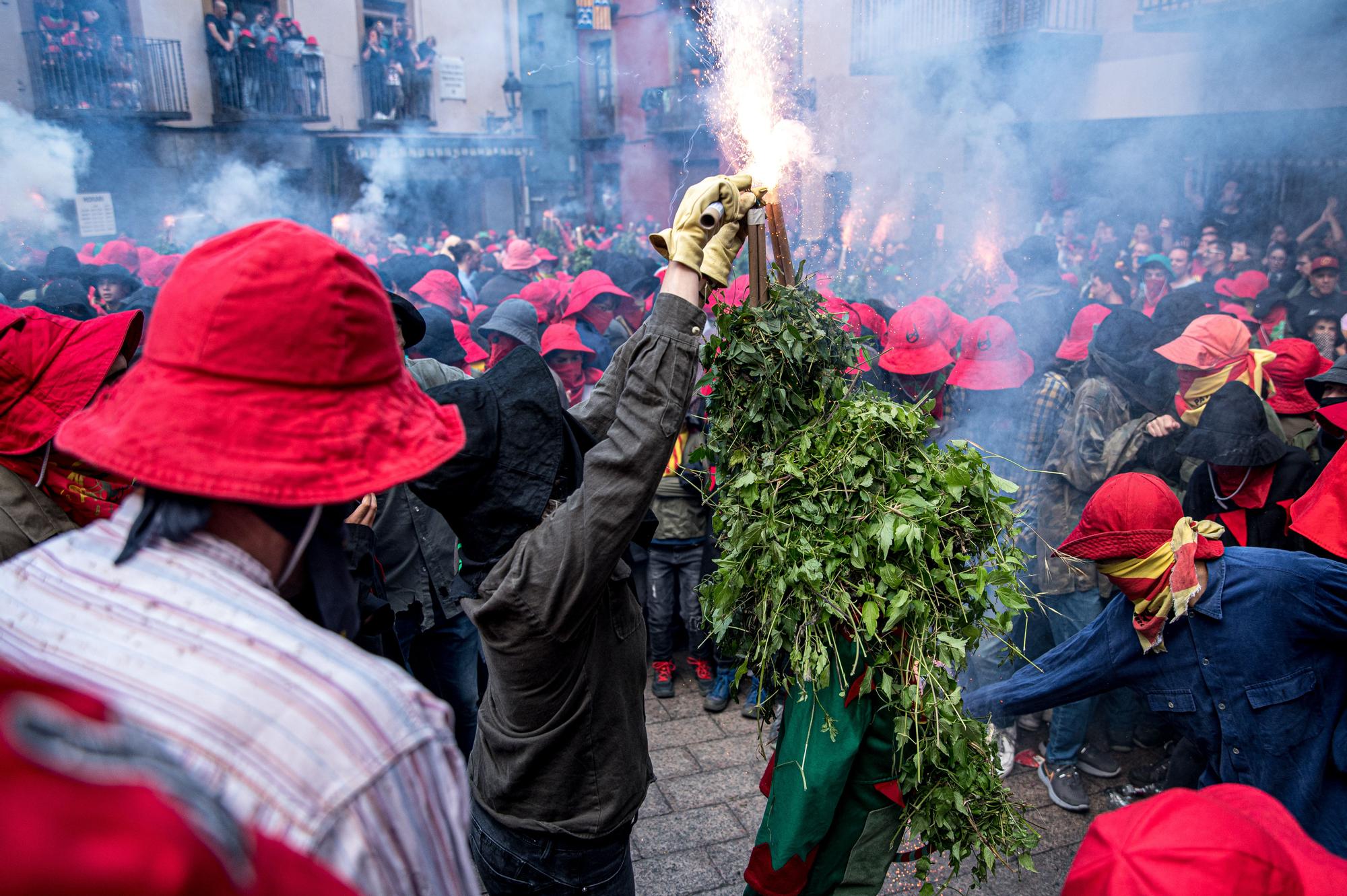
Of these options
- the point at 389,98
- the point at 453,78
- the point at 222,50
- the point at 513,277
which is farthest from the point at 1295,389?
the point at 453,78

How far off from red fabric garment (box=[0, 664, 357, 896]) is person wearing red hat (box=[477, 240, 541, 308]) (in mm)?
7467

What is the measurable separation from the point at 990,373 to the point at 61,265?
32.8ft

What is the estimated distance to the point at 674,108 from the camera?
2908 centimetres

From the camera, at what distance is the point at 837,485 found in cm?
242

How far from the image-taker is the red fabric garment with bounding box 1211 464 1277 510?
4121mm

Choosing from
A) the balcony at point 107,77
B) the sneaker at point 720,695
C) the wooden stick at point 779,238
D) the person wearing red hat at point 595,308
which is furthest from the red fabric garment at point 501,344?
the balcony at point 107,77

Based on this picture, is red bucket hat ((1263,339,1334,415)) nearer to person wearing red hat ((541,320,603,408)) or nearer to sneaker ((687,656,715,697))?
sneaker ((687,656,715,697))

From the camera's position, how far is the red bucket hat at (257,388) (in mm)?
1088

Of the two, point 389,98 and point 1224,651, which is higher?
point 389,98

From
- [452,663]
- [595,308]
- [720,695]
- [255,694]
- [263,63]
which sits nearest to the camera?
[255,694]

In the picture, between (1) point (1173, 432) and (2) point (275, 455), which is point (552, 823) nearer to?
(2) point (275, 455)

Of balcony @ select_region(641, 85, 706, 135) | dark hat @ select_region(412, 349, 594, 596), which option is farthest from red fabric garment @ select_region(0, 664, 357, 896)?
balcony @ select_region(641, 85, 706, 135)

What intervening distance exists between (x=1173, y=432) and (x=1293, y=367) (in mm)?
784

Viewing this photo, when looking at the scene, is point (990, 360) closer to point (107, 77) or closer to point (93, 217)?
point (93, 217)
